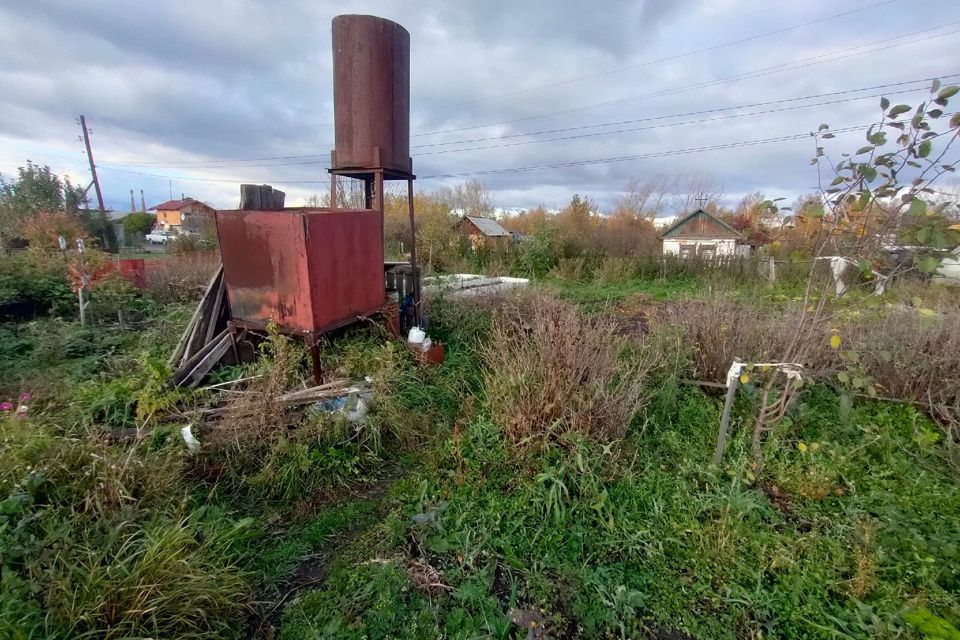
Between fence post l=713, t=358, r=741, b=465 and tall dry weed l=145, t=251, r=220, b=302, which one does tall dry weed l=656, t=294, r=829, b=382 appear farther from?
tall dry weed l=145, t=251, r=220, b=302

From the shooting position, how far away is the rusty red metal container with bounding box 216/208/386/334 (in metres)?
3.91

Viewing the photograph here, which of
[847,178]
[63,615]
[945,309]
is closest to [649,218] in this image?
[945,309]

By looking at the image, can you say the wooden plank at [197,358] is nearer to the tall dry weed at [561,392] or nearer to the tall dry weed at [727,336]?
the tall dry weed at [561,392]

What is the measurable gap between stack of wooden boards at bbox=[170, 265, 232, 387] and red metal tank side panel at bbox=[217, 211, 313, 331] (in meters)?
0.38

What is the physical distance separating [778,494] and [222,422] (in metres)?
4.28

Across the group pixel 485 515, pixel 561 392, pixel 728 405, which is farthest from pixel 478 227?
pixel 485 515

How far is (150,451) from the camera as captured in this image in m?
2.87

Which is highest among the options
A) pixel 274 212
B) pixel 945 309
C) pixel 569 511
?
pixel 274 212

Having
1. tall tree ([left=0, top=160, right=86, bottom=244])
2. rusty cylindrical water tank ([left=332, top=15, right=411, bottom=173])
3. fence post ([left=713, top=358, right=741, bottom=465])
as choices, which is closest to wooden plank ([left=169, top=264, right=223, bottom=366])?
rusty cylindrical water tank ([left=332, top=15, right=411, bottom=173])

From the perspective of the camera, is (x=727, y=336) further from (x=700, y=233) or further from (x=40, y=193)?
(x=40, y=193)

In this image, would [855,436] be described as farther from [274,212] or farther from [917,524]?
[274,212]

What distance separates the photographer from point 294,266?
3.93 meters

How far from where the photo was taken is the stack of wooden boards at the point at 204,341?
4.06m

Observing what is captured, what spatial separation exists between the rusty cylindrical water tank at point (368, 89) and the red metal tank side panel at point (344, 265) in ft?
2.92
